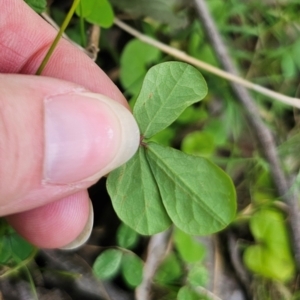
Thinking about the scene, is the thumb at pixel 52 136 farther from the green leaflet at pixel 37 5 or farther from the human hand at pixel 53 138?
the green leaflet at pixel 37 5

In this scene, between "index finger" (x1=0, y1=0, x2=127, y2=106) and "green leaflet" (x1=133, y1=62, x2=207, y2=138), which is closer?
"green leaflet" (x1=133, y1=62, x2=207, y2=138)

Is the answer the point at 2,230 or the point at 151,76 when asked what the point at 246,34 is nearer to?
the point at 151,76

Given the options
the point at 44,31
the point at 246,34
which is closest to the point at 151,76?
the point at 44,31

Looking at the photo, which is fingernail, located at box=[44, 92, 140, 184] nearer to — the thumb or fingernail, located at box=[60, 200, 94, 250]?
the thumb

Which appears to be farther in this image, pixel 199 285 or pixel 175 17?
pixel 175 17

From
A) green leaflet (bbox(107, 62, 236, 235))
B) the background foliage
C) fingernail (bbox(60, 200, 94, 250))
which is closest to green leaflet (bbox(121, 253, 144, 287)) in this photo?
the background foliage

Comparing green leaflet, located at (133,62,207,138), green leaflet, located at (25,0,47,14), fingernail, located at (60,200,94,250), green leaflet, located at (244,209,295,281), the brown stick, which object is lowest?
green leaflet, located at (244,209,295,281)

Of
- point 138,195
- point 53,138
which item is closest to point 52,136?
point 53,138
